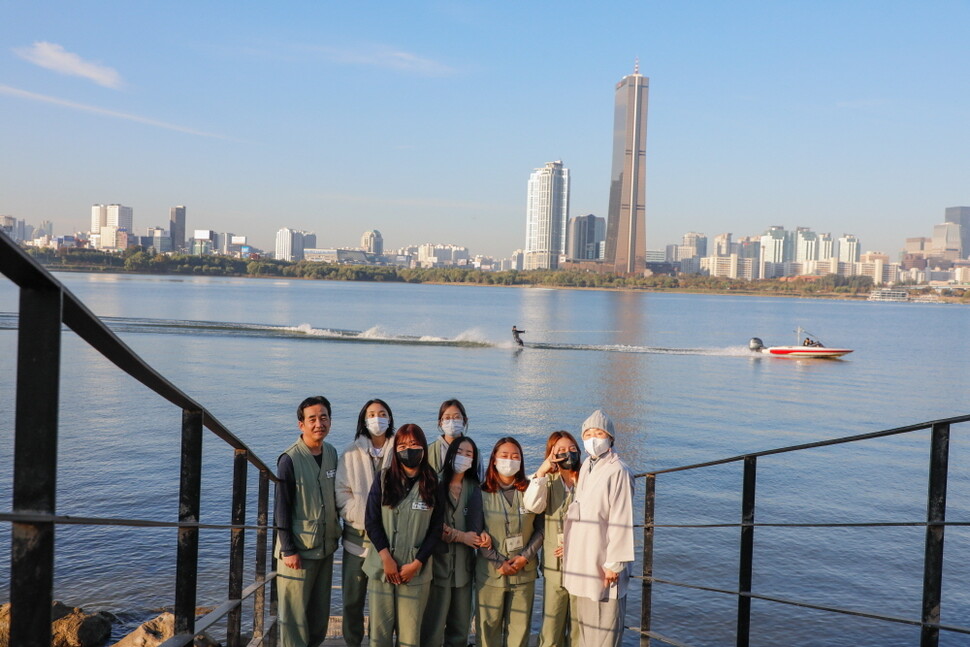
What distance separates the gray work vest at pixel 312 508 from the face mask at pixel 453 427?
759 mm

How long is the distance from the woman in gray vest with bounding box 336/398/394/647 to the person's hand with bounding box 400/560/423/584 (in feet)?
1.94

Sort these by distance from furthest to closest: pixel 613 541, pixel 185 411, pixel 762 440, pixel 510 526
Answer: pixel 762 440
pixel 510 526
pixel 613 541
pixel 185 411

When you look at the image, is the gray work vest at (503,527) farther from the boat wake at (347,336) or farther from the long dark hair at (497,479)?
the boat wake at (347,336)

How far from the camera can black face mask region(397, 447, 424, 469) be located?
466 centimetres

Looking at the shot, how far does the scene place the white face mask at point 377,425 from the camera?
17.3 ft

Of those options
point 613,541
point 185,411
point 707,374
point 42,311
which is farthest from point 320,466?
point 707,374

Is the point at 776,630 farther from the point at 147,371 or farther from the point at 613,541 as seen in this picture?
the point at 147,371

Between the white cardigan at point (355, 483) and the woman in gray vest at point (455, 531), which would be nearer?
the woman in gray vest at point (455, 531)

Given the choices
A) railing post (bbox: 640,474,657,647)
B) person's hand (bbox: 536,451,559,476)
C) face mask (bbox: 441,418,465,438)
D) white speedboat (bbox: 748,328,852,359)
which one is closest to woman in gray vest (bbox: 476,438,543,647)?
person's hand (bbox: 536,451,559,476)

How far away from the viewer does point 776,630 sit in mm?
10508

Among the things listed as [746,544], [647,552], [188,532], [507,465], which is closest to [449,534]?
[507,465]

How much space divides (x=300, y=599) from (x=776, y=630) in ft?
24.6

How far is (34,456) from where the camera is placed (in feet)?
4.14

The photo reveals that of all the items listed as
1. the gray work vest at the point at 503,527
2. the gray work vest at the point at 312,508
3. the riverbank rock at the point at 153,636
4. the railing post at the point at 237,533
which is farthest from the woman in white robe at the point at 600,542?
the riverbank rock at the point at 153,636
